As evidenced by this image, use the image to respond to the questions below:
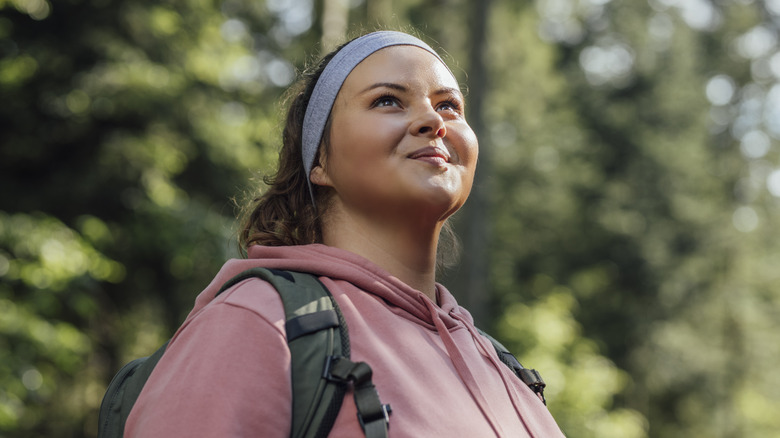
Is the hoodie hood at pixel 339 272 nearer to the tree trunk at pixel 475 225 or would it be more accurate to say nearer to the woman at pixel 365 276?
the woman at pixel 365 276

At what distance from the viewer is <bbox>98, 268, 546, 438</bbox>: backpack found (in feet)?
4.70

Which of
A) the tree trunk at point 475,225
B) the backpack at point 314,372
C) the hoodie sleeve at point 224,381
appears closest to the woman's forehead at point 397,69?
the backpack at point 314,372

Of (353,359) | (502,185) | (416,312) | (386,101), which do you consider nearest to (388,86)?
(386,101)

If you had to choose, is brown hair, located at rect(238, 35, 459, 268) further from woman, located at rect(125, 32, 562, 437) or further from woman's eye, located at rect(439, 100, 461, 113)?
woman's eye, located at rect(439, 100, 461, 113)

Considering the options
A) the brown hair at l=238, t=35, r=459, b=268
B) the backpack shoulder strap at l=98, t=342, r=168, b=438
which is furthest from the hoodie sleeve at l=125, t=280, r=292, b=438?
the brown hair at l=238, t=35, r=459, b=268

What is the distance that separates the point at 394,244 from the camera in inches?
75.8

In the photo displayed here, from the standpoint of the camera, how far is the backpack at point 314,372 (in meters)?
1.43

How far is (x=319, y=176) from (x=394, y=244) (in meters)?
0.27

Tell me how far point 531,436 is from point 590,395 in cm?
1055

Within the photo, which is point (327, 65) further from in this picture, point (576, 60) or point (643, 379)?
point (576, 60)

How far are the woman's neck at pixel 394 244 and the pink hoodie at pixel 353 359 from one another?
0.37ft

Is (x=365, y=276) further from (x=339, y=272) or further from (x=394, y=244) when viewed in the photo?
(x=394, y=244)

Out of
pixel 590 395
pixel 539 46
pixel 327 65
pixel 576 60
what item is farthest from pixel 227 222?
pixel 576 60

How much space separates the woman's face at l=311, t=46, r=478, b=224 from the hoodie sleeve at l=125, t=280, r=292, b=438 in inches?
17.9
